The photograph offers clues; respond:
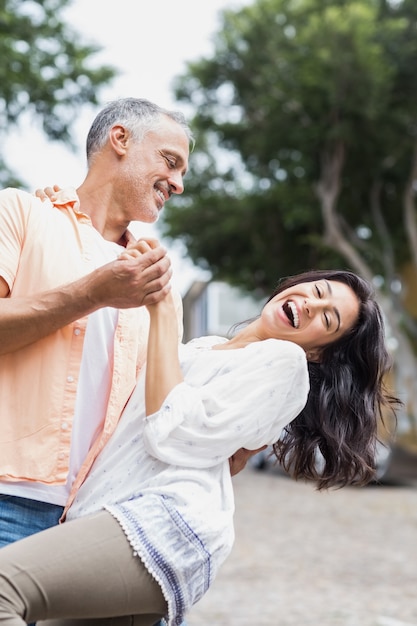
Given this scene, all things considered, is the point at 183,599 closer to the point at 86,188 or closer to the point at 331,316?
the point at 331,316

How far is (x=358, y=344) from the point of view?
2781 mm

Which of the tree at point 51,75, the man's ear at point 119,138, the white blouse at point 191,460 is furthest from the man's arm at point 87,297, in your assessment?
the tree at point 51,75

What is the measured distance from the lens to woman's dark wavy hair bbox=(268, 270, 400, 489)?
2699 mm

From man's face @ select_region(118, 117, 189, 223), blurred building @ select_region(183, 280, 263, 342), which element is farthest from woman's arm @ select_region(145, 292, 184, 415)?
blurred building @ select_region(183, 280, 263, 342)

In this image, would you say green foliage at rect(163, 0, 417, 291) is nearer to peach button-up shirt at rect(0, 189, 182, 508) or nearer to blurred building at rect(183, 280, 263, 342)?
blurred building at rect(183, 280, 263, 342)

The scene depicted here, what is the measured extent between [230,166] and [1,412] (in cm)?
2387

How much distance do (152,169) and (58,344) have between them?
1.99 ft

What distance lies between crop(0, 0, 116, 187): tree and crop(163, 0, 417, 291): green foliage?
8.61m

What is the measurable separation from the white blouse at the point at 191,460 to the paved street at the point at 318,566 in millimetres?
5464

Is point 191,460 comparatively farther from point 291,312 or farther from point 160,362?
point 291,312

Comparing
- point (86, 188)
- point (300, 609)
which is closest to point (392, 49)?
point (300, 609)

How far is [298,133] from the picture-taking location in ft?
70.2

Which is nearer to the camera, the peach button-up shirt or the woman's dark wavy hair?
the peach button-up shirt

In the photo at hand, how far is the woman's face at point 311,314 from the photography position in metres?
2.64
